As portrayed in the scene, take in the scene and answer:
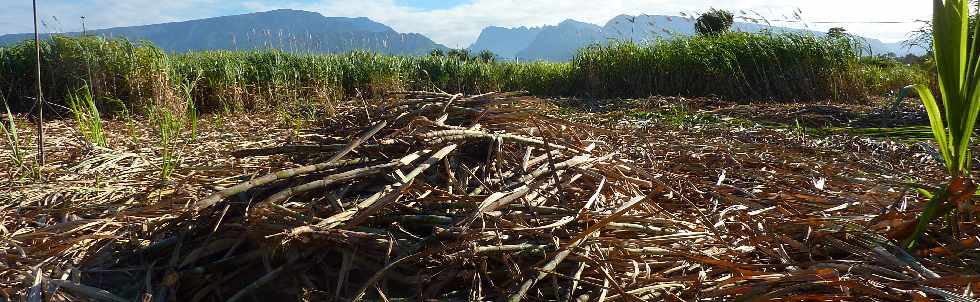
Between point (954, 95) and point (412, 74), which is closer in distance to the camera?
point (954, 95)

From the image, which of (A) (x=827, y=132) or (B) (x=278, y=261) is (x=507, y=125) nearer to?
(B) (x=278, y=261)

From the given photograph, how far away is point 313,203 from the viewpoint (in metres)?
1.49

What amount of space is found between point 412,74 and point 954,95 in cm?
1030

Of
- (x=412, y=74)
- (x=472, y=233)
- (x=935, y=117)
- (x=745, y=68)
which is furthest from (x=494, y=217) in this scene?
(x=412, y=74)

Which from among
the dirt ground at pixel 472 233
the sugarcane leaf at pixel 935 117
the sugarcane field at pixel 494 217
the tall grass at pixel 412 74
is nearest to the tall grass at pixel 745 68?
the tall grass at pixel 412 74

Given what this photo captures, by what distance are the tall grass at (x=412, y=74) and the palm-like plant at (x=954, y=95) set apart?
5.74 m

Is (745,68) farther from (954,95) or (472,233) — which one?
(472,233)

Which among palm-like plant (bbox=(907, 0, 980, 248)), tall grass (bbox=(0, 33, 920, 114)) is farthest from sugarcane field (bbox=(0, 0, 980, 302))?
tall grass (bbox=(0, 33, 920, 114))

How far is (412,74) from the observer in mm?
11312

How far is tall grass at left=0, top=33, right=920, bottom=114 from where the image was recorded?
714cm

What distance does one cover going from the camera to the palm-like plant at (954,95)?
4.51 ft

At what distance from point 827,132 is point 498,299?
3992mm

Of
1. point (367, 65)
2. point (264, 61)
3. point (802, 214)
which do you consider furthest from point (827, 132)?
point (264, 61)

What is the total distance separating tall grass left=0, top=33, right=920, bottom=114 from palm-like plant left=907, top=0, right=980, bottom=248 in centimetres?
574
